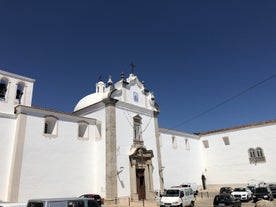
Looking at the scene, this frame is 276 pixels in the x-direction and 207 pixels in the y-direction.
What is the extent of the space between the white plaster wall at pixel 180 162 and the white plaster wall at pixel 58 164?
10736 millimetres

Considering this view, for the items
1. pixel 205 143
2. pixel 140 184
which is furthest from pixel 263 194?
pixel 205 143

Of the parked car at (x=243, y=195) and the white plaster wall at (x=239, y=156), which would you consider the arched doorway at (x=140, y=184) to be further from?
the white plaster wall at (x=239, y=156)

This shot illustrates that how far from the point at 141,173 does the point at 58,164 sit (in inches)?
321

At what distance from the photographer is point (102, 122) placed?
22.7 m

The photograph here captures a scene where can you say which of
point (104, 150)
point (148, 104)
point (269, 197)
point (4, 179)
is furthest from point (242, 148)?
point (4, 179)

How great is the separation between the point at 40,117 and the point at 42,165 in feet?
11.9

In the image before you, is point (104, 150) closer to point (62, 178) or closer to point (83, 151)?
point (83, 151)

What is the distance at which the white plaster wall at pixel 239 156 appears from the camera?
30.8 m

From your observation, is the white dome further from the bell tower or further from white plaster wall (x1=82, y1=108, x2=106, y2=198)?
the bell tower

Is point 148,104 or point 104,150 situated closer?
point 104,150

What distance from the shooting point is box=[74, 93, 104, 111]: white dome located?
85.2 ft

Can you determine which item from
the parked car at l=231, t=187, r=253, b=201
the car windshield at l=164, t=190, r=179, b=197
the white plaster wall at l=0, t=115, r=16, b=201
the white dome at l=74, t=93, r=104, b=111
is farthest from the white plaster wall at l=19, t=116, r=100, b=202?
the parked car at l=231, t=187, r=253, b=201

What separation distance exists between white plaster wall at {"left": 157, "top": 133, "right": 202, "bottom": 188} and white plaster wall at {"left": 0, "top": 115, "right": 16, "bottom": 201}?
17197 mm

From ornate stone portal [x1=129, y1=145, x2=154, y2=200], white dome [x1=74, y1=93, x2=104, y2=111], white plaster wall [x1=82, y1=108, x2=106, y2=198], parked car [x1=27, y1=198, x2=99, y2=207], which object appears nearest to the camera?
parked car [x1=27, y1=198, x2=99, y2=207]
